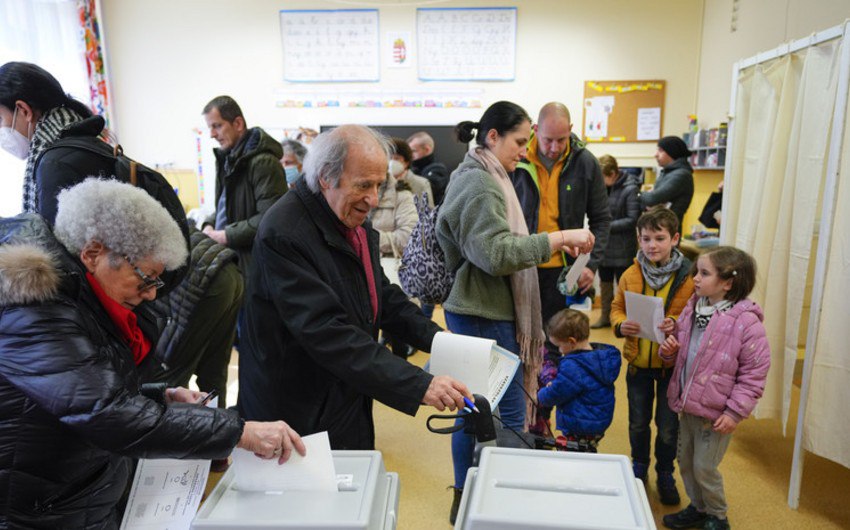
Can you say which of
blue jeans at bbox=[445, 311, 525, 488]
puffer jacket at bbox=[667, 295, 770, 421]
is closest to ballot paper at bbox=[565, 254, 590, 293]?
blue jeans at bbox=[445, 311, 525, 488]

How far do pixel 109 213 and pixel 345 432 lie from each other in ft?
2.48

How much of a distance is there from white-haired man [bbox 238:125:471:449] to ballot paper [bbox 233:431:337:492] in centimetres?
27

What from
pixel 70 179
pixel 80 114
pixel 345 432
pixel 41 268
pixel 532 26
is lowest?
pixel 345 432

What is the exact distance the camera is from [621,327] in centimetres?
227

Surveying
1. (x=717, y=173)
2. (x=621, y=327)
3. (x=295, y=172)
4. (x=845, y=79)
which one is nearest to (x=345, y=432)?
(x=621, y=327)

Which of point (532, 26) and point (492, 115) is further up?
point (532, 26)

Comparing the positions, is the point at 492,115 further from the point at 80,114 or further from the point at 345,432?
the point at 80,114

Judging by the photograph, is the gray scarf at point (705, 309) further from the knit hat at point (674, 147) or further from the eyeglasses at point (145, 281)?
the knit hat at point (674, 147)

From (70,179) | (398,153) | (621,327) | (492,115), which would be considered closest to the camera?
(70,179)

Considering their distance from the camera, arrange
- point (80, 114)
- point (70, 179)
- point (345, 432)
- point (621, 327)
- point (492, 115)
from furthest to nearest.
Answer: point (621, 327), point (492, 115), point (80, 114), point (70, 179), point (345, 432)

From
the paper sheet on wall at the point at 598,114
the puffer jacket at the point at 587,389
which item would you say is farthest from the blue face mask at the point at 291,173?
the paper sheet on wall at the point at 598,114

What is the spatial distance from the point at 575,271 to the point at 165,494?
1568 mm

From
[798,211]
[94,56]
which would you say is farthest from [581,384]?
[94,56]

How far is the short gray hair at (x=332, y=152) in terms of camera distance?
1.32m
